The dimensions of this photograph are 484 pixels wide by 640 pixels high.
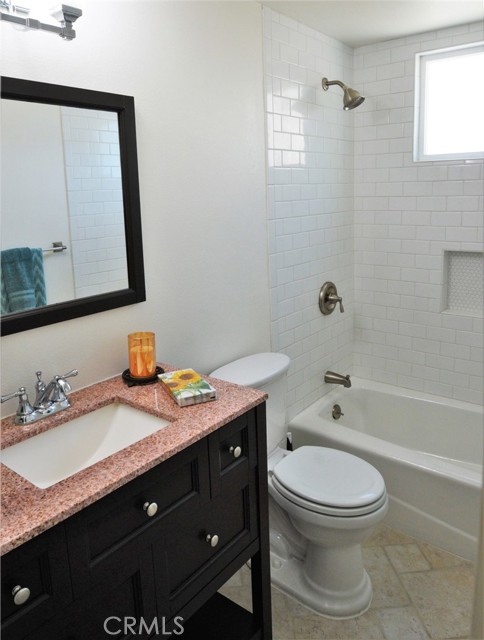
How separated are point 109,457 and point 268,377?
95 centimetres

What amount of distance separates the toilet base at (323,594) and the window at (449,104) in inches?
86.3

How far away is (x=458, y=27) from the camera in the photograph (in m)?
2.68

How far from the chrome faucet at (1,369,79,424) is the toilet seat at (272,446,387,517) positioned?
974 mm

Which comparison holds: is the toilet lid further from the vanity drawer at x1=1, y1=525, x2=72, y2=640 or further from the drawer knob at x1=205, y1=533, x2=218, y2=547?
the vanity drawer at x1=1, y1=525, x2=72, y2=640

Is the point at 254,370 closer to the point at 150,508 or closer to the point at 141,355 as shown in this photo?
the point at 141,355

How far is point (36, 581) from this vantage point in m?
1.09

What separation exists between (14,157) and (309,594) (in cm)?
193

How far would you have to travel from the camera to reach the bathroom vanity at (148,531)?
3.59ft

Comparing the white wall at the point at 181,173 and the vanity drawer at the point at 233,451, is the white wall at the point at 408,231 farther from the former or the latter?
the vanity drawer at the point at 233,451

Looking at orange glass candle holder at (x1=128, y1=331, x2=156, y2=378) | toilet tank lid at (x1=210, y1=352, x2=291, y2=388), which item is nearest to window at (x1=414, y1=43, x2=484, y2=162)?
toilet tank lid at (x1=210, y1=352, x2=291, y2=388)

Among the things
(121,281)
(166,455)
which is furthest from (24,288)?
(166,455)

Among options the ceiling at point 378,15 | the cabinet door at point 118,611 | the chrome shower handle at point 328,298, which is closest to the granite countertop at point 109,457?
the cabinet door at point 118,611

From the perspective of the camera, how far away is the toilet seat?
77.1 inches

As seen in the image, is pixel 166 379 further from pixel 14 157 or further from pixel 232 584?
pixel 232 584
